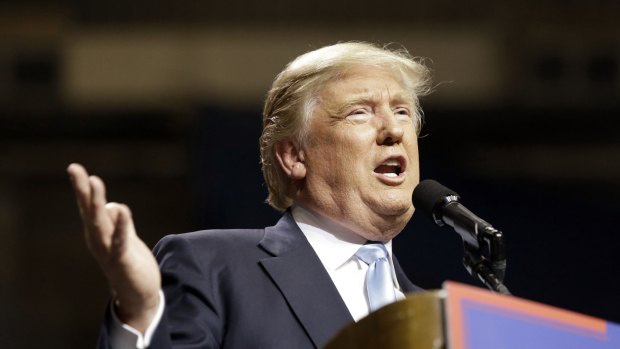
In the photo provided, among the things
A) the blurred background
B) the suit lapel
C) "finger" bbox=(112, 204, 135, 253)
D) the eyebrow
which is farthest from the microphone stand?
the blurred background

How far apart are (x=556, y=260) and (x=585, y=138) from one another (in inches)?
68.8

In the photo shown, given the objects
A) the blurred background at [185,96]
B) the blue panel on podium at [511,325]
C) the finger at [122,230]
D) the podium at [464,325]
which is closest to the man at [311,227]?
the finger at [122,230]

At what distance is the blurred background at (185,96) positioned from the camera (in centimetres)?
541

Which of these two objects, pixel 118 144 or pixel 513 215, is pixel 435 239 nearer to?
pixel 513 215

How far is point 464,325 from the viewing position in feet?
4.64

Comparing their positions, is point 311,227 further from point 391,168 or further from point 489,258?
point 489,258

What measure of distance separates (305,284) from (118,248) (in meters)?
0.58

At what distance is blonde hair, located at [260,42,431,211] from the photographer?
7.69 feet

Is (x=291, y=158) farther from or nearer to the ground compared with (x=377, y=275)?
farther from the ground

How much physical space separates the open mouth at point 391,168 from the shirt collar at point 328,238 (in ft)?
0.44

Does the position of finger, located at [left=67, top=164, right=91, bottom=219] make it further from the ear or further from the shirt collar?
the ear

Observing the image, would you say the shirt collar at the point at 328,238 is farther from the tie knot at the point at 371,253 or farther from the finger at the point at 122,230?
the finger at the point at 122,230

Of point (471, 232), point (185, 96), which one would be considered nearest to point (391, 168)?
point (471, 232)

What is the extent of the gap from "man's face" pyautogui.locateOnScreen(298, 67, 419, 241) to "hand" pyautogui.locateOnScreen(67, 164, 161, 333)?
2.28ft
